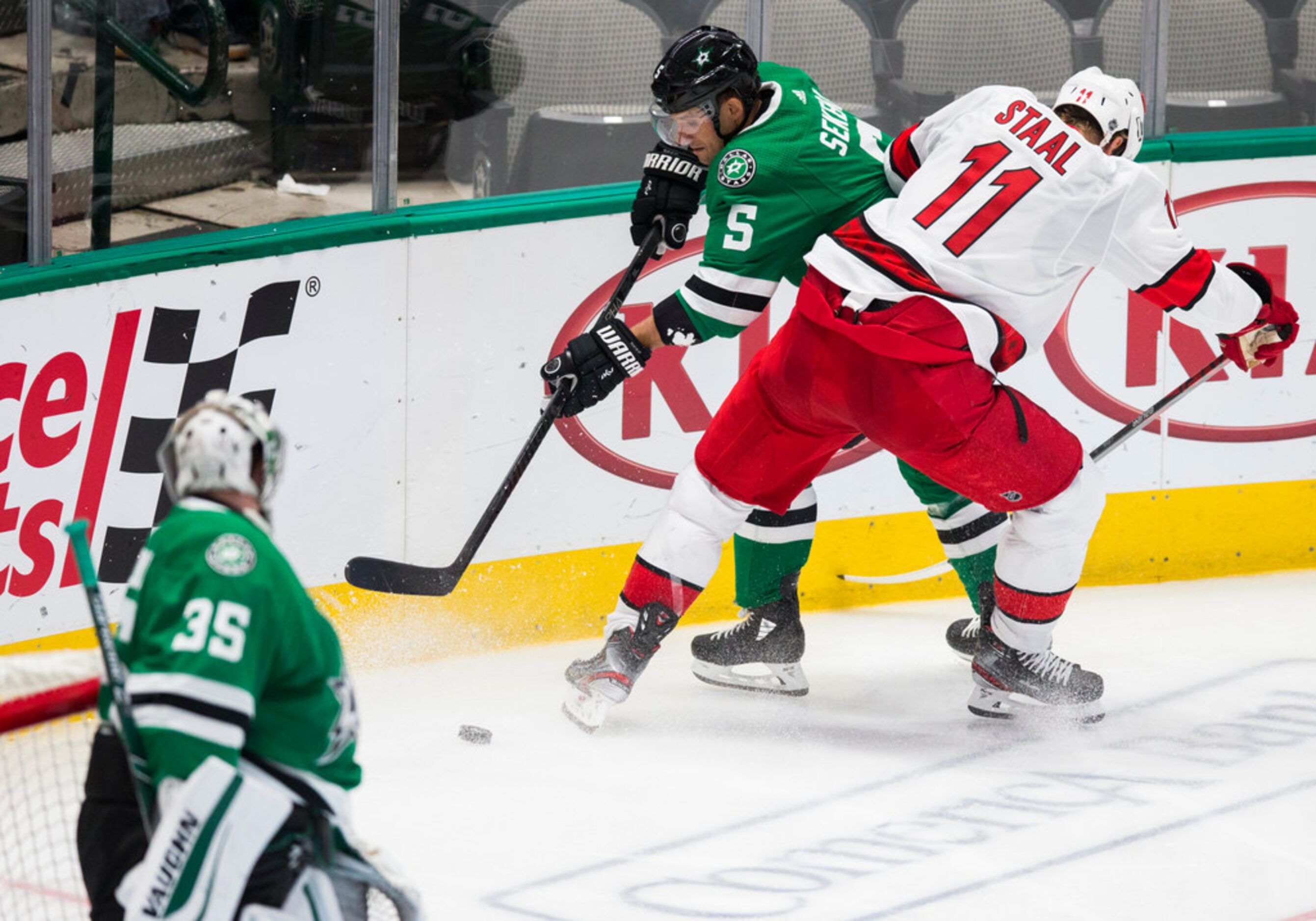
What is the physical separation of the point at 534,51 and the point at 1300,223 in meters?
1.89

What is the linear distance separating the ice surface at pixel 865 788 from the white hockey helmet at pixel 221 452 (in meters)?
1.18

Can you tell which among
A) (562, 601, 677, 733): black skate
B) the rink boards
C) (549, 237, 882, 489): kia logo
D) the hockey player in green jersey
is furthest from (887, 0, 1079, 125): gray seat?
the hockey player in green jersey

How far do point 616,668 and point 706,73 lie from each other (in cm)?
111

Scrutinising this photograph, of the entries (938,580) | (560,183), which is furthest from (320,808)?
(938,580)

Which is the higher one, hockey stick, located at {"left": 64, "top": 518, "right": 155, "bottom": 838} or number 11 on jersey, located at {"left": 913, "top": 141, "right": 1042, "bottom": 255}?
number 11 on jersey, located at {"left": 913, "top": 141, "right": 1042, "bottom": 255}

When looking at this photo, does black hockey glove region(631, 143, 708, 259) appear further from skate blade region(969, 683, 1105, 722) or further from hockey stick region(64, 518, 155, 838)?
hockey stick region(64, 518, 155, 838)

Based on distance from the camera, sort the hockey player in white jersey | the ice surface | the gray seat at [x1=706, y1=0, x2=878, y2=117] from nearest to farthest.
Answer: the ice surface, the hockey player in white jersey, the gray seat at [x1=706, y1=0, x2=878, y2=117]

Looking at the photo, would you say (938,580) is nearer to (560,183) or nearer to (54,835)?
(560,183)

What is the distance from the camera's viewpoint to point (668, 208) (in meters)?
3.82

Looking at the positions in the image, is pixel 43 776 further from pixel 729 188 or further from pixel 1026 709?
pixel 1026 709

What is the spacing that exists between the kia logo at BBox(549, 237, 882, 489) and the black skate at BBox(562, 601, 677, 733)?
0.62 m

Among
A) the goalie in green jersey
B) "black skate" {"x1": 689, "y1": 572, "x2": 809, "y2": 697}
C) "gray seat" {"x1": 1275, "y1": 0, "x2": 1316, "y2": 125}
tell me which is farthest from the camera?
"gray seat" {"x1": 1275, "y1": 0, "x2": 1316, "y2": 125}

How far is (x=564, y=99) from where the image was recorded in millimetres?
4348

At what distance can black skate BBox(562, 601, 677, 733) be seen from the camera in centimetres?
376
